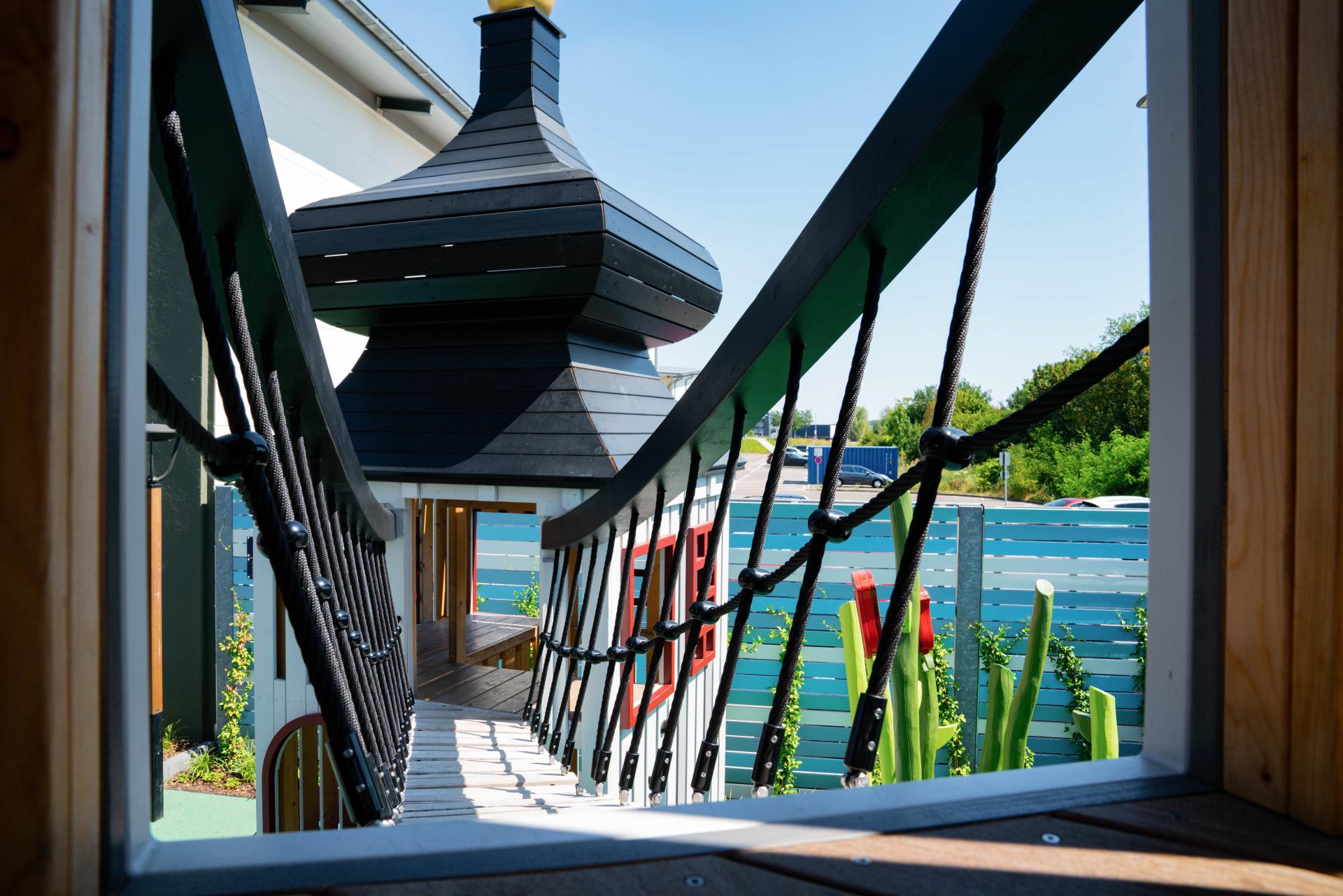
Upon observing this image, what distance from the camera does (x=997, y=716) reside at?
326 cm

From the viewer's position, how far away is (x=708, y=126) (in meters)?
10.4

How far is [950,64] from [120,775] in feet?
3.37

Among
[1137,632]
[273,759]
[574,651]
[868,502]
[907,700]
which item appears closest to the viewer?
[868,502]

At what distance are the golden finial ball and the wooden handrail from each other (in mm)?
3002

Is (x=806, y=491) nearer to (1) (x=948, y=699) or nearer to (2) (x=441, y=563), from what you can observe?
(1) (x=948, y=699)

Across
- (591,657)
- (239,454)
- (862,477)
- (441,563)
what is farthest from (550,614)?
(862,477)

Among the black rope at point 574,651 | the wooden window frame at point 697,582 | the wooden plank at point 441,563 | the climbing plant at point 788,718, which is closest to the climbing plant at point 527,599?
the wooden plank at point 441,563

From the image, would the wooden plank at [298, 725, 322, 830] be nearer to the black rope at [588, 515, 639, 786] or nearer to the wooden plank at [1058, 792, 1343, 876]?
the black rope at [588, 515, 639, 786]

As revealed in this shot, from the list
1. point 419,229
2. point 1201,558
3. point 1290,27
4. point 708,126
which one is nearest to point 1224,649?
point 1201,558

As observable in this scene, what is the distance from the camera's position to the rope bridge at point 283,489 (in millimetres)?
843

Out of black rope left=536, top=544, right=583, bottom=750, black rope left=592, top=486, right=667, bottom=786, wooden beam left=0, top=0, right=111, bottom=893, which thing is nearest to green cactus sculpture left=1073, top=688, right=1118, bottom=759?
black rope left=592, top=486, right=667, bottom=786

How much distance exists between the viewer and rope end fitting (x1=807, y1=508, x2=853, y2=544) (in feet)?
3.65

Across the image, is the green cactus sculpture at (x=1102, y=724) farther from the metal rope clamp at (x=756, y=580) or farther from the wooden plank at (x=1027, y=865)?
the wooden plank at (x=1027, y=865)

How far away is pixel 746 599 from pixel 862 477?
2242cm
